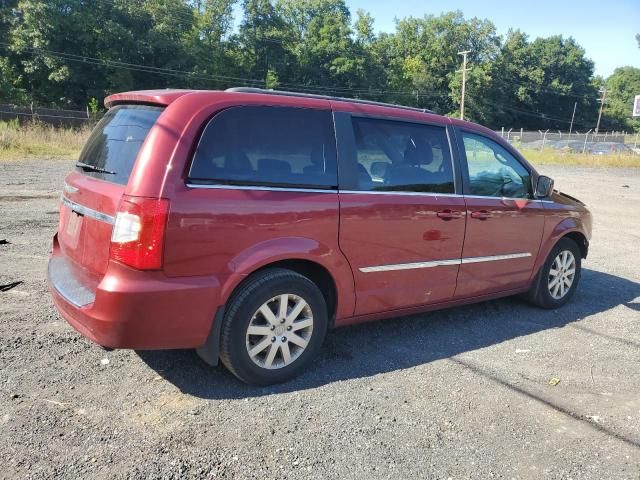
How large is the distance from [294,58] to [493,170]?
2556 inches

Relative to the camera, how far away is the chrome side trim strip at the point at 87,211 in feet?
10.1

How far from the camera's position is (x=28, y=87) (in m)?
46.0

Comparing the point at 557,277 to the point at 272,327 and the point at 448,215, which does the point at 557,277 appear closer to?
the point at 448,215

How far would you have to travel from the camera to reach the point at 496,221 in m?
4.68

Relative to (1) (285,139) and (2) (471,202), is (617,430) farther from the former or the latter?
(1) (285,139)

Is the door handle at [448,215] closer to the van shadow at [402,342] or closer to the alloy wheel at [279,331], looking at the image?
the van shadow at [402,342]

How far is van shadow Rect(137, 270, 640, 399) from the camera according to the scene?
140 inches

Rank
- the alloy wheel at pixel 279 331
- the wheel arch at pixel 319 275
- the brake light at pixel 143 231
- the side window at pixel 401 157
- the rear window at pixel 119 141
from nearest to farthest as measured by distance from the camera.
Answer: the brake light at pixel 143 231
the rear window at pixel 119 141
the alloy wheel at pixel 279 331
the wheel arch at pixel 319 275
the side window at pixel 401 157

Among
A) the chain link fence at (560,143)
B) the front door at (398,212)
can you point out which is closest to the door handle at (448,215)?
the front door at (398,212)

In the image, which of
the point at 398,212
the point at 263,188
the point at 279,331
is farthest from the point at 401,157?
the point at 279,331

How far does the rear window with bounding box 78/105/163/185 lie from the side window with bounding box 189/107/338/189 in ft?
1.32

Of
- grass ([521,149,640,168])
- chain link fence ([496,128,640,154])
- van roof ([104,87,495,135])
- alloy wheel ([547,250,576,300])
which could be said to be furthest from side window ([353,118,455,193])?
chain link fence ([496,128,640,154])

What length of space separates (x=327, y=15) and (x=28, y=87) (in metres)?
42.4

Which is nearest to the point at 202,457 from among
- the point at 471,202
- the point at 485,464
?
the point at 485,464
